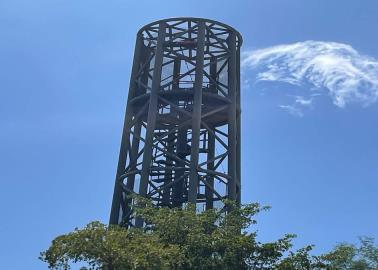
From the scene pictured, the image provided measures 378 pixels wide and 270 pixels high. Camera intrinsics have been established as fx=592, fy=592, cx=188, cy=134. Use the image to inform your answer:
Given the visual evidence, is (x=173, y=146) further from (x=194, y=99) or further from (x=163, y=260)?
(x=163, y=260)

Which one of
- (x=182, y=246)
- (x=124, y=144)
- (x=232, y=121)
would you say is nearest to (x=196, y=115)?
(x=232, y=121)

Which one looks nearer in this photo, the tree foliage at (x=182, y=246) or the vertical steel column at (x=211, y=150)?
the tree foliage at (x=182, y=246)

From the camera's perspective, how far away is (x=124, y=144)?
1267 inches

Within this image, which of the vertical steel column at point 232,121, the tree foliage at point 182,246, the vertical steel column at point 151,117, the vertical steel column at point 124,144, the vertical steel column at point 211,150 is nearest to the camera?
the tree foliage at point 182,246

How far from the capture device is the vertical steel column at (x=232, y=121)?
99.0ft

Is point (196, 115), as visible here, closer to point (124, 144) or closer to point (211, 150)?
point (211, 150)

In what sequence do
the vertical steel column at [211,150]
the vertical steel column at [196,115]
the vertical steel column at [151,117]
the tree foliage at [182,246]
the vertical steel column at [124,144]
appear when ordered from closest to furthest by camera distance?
the tree foliage at [182,246] < the vertical steel column at [196,115] < the vertical steel column at [151,117] < the vertical steel column at [124,144] < the vertical steel column at [211,150]

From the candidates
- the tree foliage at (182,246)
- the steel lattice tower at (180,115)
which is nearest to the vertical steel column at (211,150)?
the steel lattice tower at (180,115)

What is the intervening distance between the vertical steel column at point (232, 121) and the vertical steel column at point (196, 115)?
2.26 m

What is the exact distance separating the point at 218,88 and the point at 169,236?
15.9 meters

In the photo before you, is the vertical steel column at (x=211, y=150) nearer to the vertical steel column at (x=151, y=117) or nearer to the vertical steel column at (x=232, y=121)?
the vertical steel column at (x=232, y=121)

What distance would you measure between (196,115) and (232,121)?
2.60m

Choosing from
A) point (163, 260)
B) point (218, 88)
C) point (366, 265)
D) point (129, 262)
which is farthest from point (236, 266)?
point (218, 88)

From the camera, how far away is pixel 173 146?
108 ft
